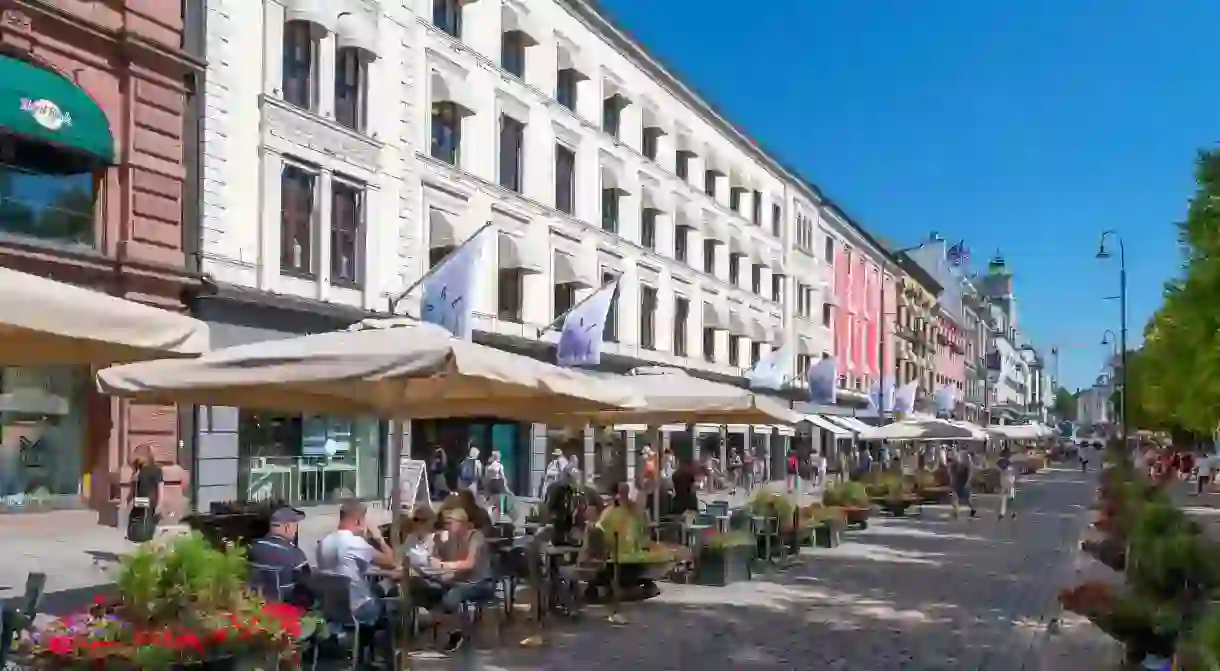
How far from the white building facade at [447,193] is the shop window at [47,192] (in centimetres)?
220

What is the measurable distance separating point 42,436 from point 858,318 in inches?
2112

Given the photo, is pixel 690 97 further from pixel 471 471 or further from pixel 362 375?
pixel 362 375

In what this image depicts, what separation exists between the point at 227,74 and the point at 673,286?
22861 mm

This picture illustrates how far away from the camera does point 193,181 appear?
21672 millimetres

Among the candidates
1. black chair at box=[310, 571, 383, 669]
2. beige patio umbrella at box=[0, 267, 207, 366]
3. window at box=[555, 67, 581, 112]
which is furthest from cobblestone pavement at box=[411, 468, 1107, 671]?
window at box=[555, 67, 581, 112]

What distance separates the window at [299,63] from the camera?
79.2 feet

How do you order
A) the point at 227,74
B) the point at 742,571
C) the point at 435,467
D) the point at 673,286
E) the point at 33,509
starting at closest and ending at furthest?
1. the point at 742,571
2. the point at 33,509
3. the point at 227,74
4. the point at 435,467
5. the point at 673,286

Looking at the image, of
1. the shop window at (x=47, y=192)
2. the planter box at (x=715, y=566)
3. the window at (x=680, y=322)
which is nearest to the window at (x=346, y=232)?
the shop window at (x=47, y=192)

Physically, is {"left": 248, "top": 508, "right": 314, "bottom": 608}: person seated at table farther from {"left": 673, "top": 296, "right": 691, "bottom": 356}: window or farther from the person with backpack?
{"left": 673, "top": 296, "right": 691, "bottom": 356}: window

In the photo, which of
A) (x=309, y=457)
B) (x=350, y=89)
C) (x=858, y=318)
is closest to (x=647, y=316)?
(x=350, y=89)

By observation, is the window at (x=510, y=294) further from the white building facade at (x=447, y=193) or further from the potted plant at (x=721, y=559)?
the potted plant at (x=721, y=559)

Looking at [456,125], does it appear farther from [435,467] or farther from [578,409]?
[578,409]

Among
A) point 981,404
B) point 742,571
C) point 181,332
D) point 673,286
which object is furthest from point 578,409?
point 981,404

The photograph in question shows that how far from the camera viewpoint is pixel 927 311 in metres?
90.6
